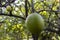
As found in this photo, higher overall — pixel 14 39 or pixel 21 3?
pixel 21 3

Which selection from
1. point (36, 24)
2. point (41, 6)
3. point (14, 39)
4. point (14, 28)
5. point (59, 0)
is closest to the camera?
point (36, 24)

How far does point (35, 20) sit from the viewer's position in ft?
4.66

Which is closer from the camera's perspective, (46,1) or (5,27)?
(46,1)

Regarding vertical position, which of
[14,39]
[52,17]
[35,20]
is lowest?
[14,39]

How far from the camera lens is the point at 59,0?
127 inches

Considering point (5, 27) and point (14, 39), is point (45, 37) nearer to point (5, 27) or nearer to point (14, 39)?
point (5, 27)

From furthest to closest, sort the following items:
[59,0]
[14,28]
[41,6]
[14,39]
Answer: [14,39]
[14,28]
[41,6]
[59,0]

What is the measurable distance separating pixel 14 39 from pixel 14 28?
767 millimetres

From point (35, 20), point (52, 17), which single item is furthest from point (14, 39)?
point (35, 20)

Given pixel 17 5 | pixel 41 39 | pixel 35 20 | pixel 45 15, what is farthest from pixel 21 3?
pixel 35 20

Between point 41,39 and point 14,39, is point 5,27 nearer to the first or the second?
point 14,39

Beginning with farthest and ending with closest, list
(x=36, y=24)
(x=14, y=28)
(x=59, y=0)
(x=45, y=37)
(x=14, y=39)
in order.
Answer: (x=14, y=39) < (x=14, y=28) < (x=59, y=0) < (x=45, y=37) < (x=36, y=24)

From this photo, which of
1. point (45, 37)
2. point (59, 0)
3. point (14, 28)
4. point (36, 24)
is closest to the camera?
point (36, 24)

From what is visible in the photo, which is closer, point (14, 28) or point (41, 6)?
point (41, 6)
